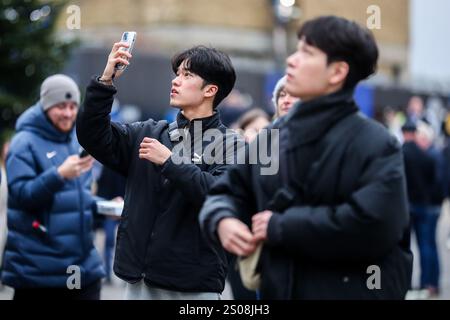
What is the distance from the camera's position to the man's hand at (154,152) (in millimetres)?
4250

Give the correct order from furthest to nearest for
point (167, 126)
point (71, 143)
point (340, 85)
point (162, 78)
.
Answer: point (162, 78) → point (71, 143) → point (167, 126) → point (340, 85)

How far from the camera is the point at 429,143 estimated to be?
11547 millimetres

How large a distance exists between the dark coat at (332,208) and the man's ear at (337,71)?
0.19 feet

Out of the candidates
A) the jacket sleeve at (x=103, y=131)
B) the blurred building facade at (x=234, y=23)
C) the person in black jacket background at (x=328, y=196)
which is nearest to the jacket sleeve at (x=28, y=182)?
the jacket sleeve at (x=103, y=131)

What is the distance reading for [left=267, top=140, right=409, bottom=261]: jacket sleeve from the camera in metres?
3.15

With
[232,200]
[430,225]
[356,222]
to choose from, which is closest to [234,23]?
[430,225]

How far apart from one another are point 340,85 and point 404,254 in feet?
2.37

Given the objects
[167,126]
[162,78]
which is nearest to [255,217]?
[167,126]

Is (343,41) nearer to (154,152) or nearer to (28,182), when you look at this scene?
(154,152)

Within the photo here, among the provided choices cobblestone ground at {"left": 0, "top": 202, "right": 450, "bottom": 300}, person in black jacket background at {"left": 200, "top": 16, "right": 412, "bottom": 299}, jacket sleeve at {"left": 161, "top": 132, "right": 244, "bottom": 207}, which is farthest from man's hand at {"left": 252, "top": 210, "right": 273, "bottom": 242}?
cobblestone ground at {"left": 0, "top": 202, "right": 450, "bottom": 300}

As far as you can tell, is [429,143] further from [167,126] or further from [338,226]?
[338,226]

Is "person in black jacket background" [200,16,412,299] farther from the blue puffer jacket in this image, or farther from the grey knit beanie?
the grey knit beanie

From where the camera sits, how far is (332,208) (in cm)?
321

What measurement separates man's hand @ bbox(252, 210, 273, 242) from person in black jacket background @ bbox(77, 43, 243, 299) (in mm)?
1001
